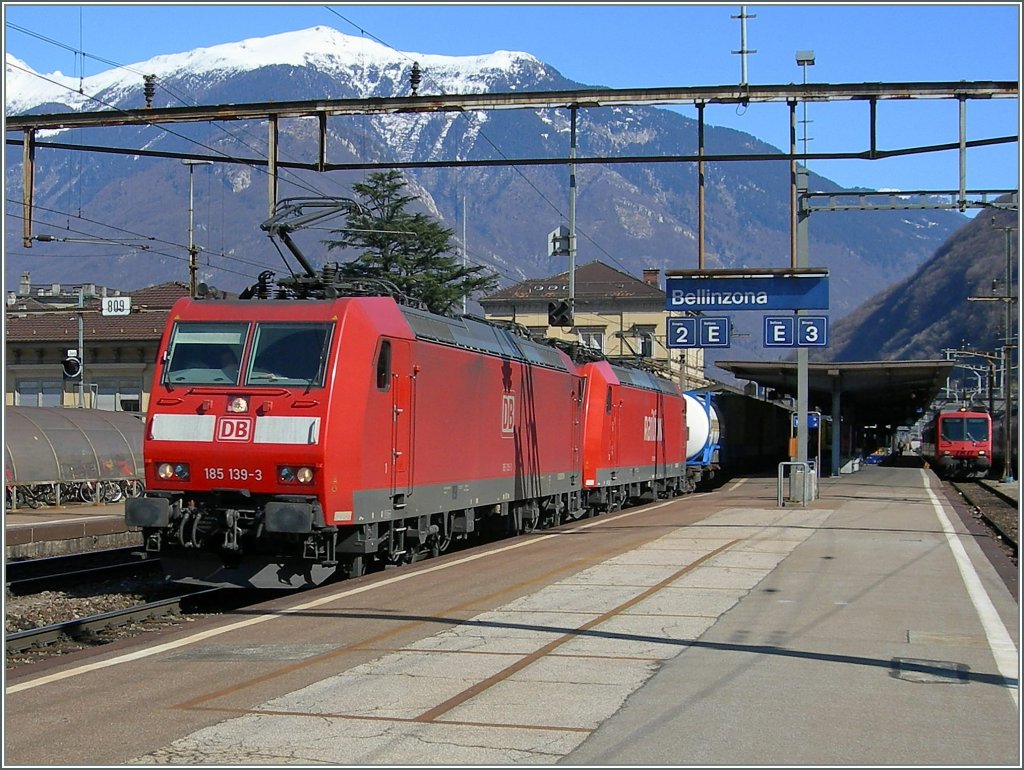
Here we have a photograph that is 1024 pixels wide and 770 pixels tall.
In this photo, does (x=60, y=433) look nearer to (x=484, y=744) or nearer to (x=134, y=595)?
(x=134, y=595)

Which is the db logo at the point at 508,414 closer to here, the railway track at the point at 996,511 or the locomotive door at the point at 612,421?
the locomotive door at the point at 612,421

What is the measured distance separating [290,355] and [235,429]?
103 centimetres

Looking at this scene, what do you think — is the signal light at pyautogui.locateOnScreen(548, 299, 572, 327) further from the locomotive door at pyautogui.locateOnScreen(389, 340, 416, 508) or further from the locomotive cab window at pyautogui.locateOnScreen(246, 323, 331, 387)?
the locomotive cab window at pyautogui.locateOnScreen(246, 323, 331, 387)

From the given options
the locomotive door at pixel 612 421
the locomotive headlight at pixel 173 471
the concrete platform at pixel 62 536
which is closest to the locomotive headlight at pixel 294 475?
the locomotive headlight at pixel 173 471

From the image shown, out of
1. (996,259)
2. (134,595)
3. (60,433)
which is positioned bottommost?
(134,595)

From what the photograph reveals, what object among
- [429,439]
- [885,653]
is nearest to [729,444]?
[429,439]

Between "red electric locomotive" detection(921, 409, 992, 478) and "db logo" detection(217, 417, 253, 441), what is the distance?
47.0 m

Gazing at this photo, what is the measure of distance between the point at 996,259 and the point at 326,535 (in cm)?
15870

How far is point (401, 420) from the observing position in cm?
1568

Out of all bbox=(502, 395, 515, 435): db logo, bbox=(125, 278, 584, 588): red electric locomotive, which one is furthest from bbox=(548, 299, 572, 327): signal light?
bbox=(125, 278, 584, 588): red electric locomotive

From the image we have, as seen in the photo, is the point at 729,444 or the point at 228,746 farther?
the point at 729,444

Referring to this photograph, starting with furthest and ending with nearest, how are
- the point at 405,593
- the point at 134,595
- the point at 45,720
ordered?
1. the point at 134,595
2. the point at 405,593
3. the point at 45,720

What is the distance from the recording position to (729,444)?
162 feet

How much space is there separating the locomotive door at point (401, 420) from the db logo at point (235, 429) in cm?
192
